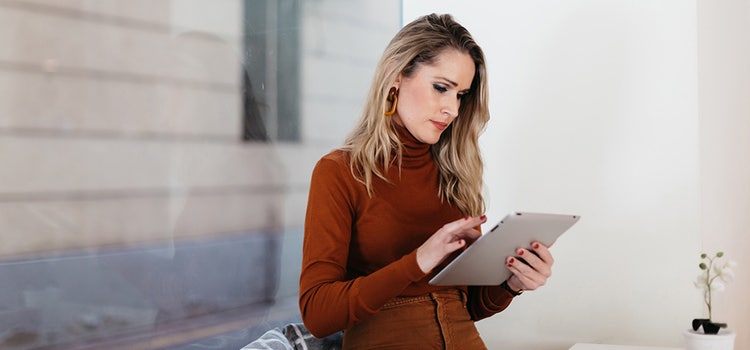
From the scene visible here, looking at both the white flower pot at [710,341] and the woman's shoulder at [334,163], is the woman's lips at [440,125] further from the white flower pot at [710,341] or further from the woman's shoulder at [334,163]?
the white flower pot at [710,341]

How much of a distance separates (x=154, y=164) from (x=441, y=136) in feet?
2.52

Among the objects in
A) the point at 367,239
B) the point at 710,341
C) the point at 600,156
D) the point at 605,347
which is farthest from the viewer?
the point at 600,156

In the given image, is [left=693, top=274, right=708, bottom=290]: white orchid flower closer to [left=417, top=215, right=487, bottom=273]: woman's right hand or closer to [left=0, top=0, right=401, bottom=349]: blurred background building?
[left=417, top=215, right=487, bottom=273]: woman's right hand

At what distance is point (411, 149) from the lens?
1990 mm

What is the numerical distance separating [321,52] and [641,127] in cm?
102

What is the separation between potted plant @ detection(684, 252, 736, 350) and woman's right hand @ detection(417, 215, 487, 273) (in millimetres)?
793

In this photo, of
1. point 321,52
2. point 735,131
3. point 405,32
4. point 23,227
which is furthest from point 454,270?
point 735,131

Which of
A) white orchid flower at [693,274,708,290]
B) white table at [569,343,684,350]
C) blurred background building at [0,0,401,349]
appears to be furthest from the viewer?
white table at [569,343,684,350]

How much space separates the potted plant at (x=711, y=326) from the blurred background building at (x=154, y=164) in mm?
1153

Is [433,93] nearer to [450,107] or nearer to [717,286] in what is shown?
[450,107]

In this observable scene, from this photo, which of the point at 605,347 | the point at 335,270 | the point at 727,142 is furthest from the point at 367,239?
the point at 727,142

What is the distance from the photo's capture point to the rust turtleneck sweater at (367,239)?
1660 mm

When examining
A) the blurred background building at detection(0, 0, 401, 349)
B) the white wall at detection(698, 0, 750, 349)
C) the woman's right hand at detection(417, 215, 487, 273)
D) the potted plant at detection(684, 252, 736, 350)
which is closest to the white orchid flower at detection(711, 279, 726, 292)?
the potted plant at detection(684, 252, 736, 350)

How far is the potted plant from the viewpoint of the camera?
199 centimetres
